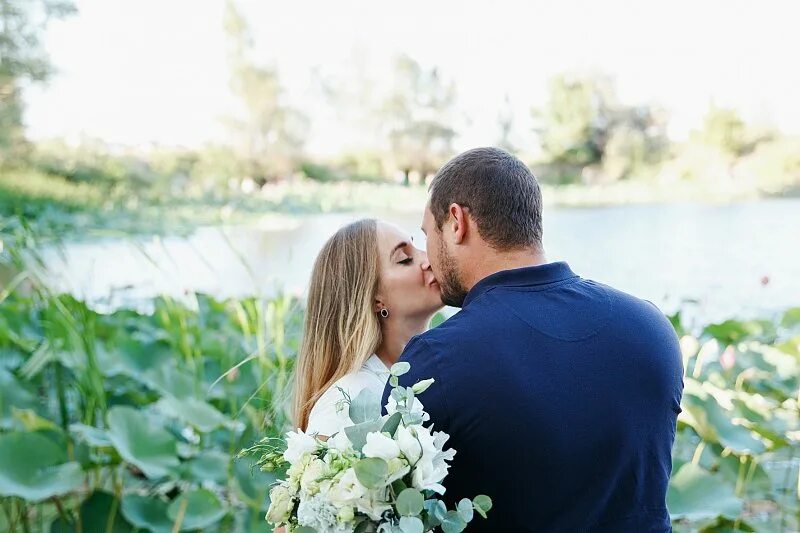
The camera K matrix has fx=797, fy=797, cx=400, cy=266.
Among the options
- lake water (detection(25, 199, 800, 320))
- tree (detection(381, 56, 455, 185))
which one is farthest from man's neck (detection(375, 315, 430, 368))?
tree (detection(381, 56, 455, 185))

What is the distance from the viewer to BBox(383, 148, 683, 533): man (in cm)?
85

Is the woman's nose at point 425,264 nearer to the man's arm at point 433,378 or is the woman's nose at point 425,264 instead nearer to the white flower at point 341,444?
the man's arm at point 433,378

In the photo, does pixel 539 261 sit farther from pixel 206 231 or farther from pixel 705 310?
pixel 206 231

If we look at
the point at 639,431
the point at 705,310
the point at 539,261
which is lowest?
the point at 705,310

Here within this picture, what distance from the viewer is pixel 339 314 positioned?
1230mm

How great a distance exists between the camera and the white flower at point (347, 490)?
711 millimetres

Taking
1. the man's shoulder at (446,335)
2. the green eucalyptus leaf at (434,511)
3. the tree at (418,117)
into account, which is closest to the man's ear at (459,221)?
the man's shoulder at (446,335)

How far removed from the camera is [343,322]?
1.23 metres

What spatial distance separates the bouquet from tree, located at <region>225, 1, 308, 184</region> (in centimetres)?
431

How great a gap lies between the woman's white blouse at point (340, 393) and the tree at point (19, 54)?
434 cm

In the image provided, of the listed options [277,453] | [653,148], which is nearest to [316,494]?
[277,453]

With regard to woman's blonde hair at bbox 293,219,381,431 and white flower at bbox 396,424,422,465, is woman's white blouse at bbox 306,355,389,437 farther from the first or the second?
white flower at bbox 396,424,422,465

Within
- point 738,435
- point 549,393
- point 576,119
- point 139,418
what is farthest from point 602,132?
point 549,393

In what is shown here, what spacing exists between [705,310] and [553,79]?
5.62 ft
